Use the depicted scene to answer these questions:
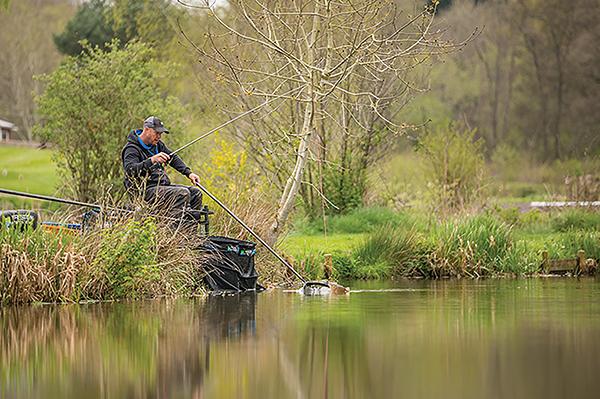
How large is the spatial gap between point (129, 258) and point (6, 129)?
227ft

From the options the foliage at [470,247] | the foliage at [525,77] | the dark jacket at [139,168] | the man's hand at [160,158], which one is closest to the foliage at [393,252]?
the foliage at [470,247]

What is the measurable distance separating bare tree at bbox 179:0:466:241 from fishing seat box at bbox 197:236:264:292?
1.66 metres

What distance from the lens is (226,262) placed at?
59.7 feet

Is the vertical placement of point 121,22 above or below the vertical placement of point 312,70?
above

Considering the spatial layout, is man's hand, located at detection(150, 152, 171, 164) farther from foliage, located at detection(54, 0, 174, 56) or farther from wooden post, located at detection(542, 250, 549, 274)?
foliage, located at detection(54, 0, 174, 56)

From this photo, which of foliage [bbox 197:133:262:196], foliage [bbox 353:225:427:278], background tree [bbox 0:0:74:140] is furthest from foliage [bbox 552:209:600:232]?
background tree [bbox 0:0:74:140]

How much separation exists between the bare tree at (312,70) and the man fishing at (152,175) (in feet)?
Answer: 5.42

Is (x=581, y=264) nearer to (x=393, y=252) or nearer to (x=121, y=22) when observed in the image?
(x=393, y=252)

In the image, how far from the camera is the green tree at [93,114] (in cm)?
2525

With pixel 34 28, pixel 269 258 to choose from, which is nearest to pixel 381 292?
pixel 269 258

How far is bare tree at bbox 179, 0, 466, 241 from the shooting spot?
1970 centimetres

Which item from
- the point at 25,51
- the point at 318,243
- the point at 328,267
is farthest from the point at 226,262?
the point at 25,51

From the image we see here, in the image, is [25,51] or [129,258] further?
[25,51]

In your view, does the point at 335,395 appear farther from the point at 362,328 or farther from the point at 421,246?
the point at 421,246
